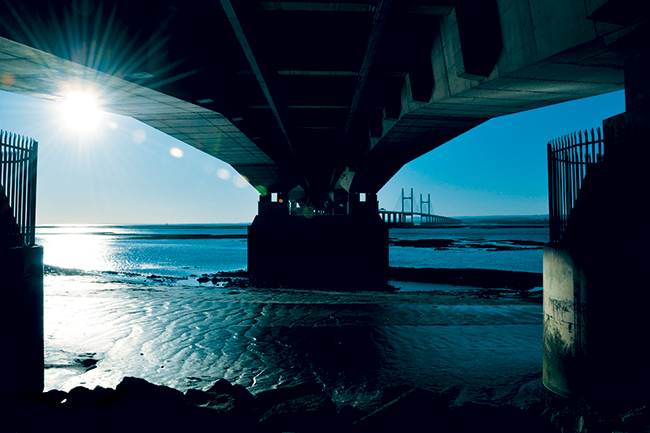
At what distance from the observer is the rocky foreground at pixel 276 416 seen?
4316 mm

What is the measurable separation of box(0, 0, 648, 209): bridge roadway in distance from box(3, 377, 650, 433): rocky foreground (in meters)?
4.85

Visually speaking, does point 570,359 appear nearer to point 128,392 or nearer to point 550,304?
point 550,304

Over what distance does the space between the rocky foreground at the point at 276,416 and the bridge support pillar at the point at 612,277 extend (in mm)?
392

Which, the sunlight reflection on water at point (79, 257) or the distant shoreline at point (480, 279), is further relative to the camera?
the sunlight reflection on water at point (79, 257)

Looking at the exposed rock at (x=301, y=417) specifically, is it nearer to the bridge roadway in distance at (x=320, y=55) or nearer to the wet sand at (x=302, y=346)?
the wet sand at (x=302, y=346)

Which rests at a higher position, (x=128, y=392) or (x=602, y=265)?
(x=602, y=265)

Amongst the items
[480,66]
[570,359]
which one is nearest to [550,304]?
[570,359]

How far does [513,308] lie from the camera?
12.5 m

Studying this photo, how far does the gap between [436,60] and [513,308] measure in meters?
8.16

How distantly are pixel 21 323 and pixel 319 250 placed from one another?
24.1 m

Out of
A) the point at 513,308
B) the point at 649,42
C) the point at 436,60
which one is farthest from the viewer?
the point at 513,308

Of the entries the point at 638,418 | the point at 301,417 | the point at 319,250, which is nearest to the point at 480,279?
the point at 319,250

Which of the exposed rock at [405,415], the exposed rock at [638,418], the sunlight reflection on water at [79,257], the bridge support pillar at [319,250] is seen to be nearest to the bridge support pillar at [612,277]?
the exposed rock at [638,418]

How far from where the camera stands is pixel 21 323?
5.09m
